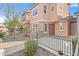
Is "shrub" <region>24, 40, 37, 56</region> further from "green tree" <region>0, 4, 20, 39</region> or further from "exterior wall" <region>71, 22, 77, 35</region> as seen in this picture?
"exterior wall" <region>71, 22, 77, 35</region>

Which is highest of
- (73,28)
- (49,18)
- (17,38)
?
(49,18)

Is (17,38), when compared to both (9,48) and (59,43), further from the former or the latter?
(59,43)

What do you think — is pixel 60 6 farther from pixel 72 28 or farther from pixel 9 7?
pixel 9 7

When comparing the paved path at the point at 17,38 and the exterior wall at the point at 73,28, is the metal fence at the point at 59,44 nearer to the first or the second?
the exterior wall at the point at 73,28

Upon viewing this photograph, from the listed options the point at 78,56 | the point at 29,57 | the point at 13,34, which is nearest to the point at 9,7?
the point at 13,34

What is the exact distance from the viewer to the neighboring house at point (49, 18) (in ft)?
8.32

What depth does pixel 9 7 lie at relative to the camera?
2.56m

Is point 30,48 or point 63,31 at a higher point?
point 63,31

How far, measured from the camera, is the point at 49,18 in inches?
101

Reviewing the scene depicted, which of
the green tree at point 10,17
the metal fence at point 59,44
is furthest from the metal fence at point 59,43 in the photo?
the green tree at point 10,17

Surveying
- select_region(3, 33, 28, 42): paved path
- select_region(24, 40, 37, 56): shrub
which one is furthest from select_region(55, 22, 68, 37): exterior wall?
select_region(3, 33, 28, 42): paved path

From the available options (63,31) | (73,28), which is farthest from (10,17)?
(73,28)

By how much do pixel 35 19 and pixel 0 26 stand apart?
0.50 meters

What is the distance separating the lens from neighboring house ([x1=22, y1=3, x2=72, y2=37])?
254 cm
